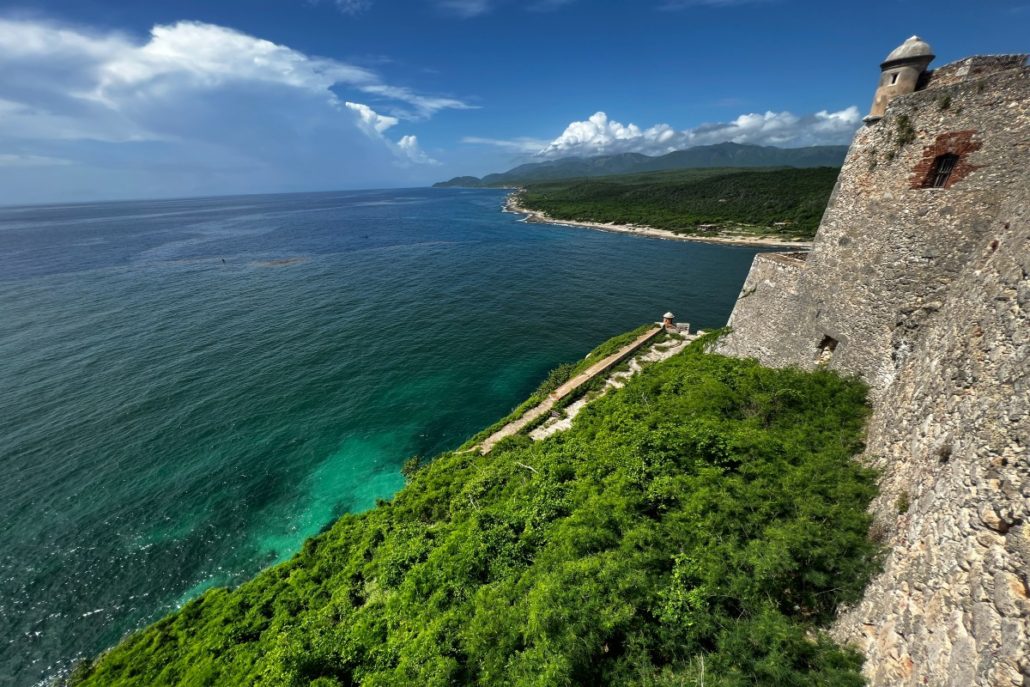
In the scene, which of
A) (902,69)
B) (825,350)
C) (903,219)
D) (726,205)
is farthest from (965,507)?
(726,205)

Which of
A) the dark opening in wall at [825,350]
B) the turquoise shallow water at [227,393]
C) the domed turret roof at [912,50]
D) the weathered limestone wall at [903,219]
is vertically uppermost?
the domed turret roof at [912,50]

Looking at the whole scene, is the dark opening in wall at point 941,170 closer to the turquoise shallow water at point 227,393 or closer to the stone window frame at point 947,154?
the stone window frame at point 947,154

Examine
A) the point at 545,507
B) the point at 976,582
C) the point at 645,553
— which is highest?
the point at 976,582

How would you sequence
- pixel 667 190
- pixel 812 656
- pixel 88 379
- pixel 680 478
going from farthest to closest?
1. pixel 667 190
2. pixel 88 379
3. pixel 680 478
4. pixel 812 656

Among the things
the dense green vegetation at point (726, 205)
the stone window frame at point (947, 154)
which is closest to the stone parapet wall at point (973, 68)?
the stone window frame at point (947, 154)

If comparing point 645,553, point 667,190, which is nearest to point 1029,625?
point 645,553

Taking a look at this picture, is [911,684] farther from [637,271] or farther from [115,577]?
[637,271]

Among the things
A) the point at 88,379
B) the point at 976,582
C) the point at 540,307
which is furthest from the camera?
the point at 540,307
